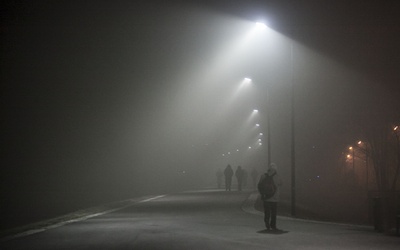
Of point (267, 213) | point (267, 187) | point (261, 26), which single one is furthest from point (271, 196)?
point (261, 26)

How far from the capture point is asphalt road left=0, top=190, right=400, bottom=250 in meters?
13.8

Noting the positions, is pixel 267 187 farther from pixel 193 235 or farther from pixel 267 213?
pixel 193 235

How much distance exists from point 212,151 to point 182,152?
1552cm

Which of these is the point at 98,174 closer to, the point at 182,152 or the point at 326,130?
the point at 182,152

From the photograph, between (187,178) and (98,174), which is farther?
(98,174)

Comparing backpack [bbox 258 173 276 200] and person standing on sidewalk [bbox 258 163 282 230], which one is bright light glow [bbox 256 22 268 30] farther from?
backpack [bbox 258 173 276 200]

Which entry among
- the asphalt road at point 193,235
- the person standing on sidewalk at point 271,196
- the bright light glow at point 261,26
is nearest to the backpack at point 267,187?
the person standing on sidewalk at point 271,196

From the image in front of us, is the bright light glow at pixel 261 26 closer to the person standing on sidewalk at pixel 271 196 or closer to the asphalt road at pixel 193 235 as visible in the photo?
the asphalt road at pixel 193 235

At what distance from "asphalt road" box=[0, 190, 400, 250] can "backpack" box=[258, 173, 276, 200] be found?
962 millimetres

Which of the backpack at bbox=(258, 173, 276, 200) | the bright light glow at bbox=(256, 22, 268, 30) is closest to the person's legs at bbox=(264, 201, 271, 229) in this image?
the backpack at bbox=(258, 173, 276, 200)

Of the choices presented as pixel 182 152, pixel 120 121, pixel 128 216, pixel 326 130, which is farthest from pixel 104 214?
pixel 120 121

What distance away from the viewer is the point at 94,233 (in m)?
16.5

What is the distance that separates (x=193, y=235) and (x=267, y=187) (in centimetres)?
241

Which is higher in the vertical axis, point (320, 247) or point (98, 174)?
point (98, 174)
